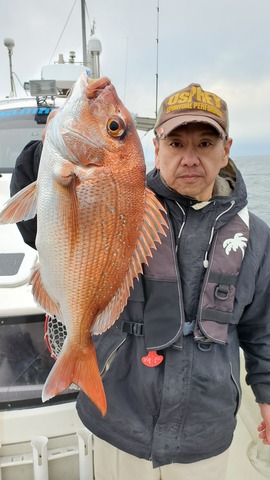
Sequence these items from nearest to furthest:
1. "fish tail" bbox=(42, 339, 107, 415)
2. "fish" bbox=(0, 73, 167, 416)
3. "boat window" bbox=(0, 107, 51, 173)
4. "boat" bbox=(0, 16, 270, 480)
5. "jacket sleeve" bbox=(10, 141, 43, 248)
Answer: "fish" bbox=(0, 73, 167, 416)
"fish tail" bbox=(42, 339, 107, 415)
"jacket sleeve" bbox=(10, 141, 43, 248)
"boat" bbox=(0, 16, 270, 480)
"boat window" bbox=(0, 107, 51, 173)

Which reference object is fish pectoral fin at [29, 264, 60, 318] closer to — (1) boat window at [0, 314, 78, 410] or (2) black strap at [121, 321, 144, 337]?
(2) black strap at [121, 321, 144, 337]

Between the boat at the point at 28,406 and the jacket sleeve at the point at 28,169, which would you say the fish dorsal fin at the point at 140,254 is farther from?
the boat at the point at 28,406

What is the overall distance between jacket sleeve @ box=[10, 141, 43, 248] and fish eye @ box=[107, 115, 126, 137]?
44 cm

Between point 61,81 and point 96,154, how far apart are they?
4967mm

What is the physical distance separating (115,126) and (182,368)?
972 millimetres

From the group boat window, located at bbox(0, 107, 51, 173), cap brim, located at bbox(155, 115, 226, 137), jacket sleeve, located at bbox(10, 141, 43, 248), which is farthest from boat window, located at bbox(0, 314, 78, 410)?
boat window, located at bbox(0, 107, 51, 173)

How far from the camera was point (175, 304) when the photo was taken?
1.57m

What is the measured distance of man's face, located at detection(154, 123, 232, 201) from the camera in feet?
5.25

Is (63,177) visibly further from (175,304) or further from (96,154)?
(175,304)

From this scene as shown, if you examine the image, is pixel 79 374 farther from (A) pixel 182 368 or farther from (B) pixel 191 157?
(B) pixel 191 157

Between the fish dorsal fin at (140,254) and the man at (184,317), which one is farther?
the man at (184,317)

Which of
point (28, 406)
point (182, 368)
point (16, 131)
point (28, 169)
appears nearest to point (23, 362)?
point (28, 406)

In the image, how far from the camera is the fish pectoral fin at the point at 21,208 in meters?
1.29

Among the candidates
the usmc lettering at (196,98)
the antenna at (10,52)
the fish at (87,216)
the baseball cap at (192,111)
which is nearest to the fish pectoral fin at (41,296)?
the fish at (87,216)
